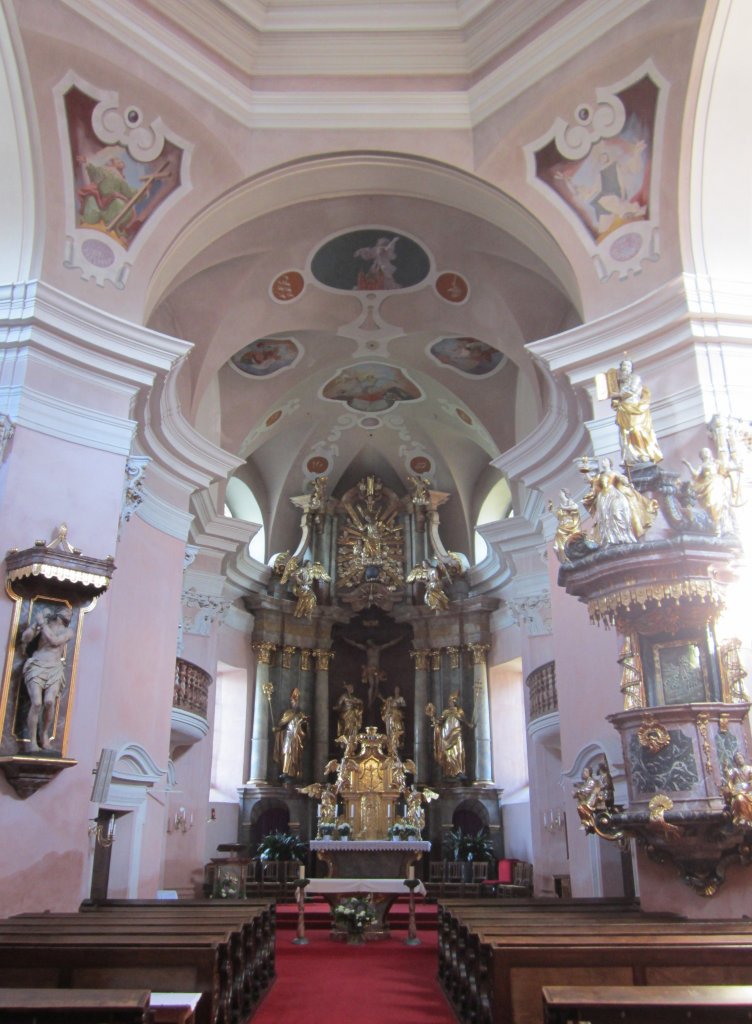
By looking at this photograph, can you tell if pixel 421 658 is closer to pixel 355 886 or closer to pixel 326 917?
pixel 326 917

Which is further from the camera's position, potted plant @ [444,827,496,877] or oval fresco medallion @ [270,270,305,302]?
potted plant @ [444,827,496,877]

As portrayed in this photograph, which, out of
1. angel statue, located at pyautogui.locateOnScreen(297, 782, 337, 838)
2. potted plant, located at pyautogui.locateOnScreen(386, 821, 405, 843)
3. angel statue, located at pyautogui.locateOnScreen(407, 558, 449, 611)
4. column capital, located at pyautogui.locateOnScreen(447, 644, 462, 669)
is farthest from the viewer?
angel statue, located at pyautogui.locateOnScreen(407, 558, 449, 611)

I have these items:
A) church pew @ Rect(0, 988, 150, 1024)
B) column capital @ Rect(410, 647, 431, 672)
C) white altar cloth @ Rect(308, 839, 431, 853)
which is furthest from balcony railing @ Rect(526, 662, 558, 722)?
church pew @ Rect(0, 988, 150, 1024)

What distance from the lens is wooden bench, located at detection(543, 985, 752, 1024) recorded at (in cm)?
348

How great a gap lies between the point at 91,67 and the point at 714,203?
6384 millimetres

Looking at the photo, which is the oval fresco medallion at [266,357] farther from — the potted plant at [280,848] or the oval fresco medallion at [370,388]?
the potted plant at [280,848]

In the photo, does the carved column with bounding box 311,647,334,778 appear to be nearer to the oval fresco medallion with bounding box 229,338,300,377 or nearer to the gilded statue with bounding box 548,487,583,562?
the oval fresco medallion with bounding box 229,338,300,377

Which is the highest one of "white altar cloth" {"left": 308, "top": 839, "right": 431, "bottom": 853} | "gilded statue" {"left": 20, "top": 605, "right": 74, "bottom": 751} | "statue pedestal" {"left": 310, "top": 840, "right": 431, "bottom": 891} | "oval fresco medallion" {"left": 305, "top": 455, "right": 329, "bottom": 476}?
"oval fresco medallion" {"left": 305, "top": 455, "right": 329, "bottom": 476}

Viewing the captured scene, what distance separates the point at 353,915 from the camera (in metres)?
9.48

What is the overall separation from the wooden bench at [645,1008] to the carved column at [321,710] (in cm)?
1392

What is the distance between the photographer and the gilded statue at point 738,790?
6145 mm

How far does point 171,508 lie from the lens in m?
11.3

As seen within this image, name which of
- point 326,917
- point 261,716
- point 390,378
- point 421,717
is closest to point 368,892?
point 326,917

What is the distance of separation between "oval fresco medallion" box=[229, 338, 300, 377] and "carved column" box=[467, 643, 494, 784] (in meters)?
6.62
